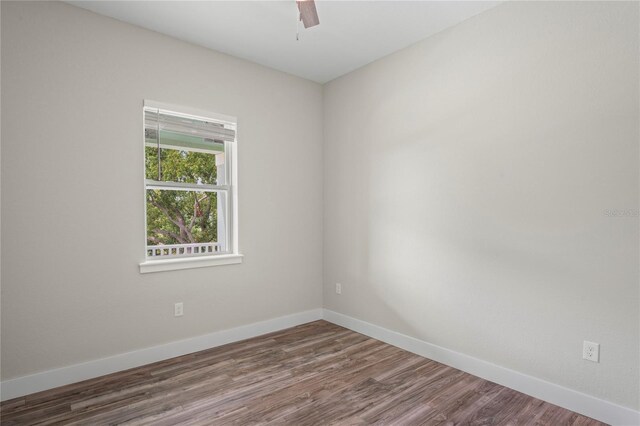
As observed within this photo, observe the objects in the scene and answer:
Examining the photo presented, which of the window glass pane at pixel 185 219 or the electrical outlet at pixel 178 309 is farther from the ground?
the window glass pane at pixel 185 219

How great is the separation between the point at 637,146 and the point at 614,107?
0.87 feet

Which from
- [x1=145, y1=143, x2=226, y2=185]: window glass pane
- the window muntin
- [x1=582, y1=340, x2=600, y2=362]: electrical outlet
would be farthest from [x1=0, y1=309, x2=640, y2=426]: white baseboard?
[x1=145, y1=143, x2=226, y2=185]: window glass pane

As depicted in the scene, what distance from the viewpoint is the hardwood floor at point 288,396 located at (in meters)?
2.12

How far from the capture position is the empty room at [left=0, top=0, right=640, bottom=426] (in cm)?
213

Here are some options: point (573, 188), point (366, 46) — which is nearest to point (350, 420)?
point (573, 188)

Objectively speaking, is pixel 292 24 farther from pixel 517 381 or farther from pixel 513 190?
pixel 517 381

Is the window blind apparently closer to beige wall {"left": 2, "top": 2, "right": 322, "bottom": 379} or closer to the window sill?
beige wall {"left": 2, "top": 2, "right": 322, "bottom": 379}

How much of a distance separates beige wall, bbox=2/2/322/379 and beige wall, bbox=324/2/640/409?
4.09ft

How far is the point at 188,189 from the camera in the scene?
10.5 ft

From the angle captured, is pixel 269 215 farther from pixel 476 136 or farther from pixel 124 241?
pixel 476 136

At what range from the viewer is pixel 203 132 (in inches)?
126

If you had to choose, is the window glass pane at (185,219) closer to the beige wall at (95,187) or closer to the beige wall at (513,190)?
the beige wall at (95,187)

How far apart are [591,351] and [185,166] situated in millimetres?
3393

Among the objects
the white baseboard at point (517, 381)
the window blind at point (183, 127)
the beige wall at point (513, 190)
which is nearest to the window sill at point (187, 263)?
the window blind at point (183, 127)
